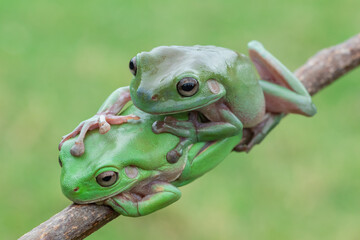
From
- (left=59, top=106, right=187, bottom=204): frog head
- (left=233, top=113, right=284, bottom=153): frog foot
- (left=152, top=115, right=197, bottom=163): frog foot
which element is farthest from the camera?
(left=233, top=113, right=284, bottom=153): frog foot

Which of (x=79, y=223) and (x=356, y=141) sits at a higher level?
(x=79, y=223)

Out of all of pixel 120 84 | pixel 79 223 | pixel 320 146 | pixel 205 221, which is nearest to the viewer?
pixel 79 223

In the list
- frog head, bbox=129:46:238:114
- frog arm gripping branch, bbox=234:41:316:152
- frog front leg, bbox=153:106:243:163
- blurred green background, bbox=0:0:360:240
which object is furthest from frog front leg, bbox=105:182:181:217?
blurred green background, bbox=0:0:360:240

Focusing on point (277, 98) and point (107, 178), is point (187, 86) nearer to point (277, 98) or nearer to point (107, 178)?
point (107, 178)

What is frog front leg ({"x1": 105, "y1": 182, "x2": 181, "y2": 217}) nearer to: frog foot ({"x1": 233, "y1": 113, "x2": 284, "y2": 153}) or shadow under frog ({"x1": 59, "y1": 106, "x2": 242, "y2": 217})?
shadow under frog ({"x1": 59, "y1": 106, "x2": 242, "y2": 217})

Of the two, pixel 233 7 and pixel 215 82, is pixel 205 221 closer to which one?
pixel 215 82

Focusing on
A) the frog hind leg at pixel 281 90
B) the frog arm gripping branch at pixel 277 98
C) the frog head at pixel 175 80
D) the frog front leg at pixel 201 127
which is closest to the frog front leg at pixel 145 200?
the frog front leg at pixel 201 127

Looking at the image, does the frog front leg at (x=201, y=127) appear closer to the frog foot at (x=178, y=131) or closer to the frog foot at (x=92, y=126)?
the frog foot at (x=178, y=131)

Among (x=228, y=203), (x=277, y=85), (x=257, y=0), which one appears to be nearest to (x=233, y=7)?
(x=257, y=0)
